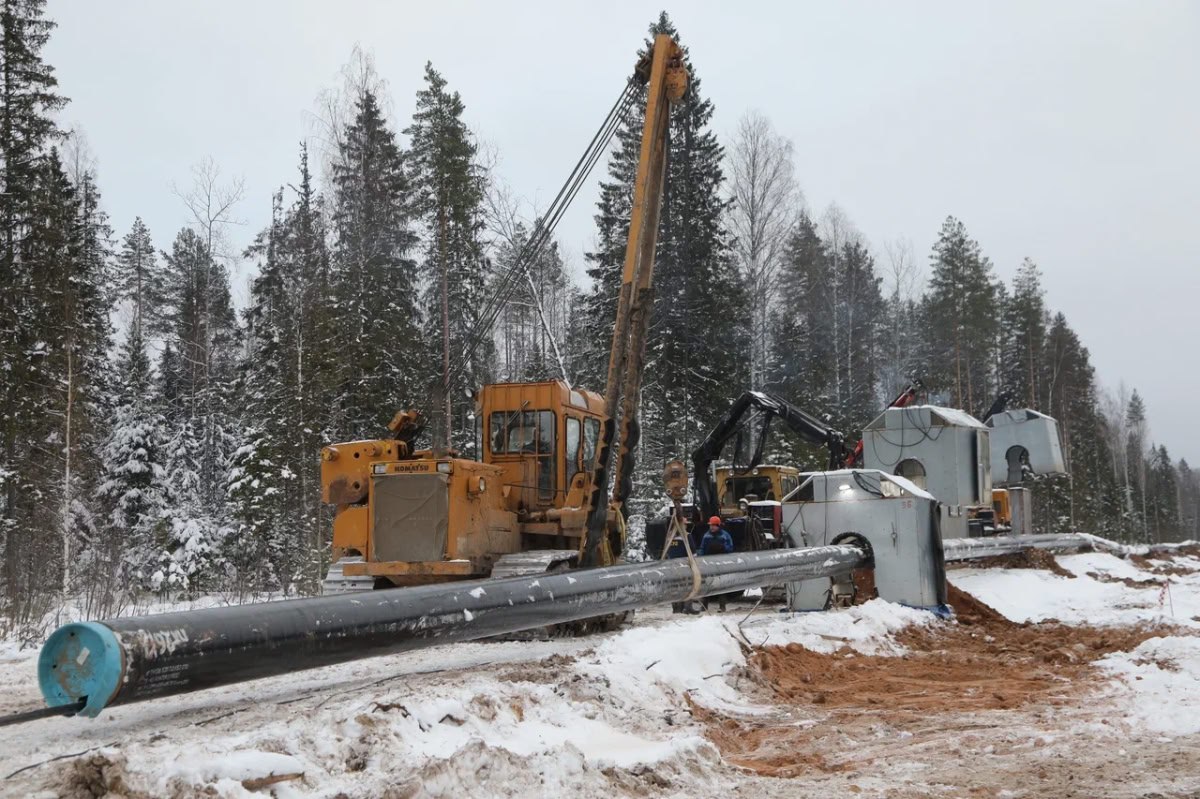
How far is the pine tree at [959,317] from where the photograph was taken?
47.8 m

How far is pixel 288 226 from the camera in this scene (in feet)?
108

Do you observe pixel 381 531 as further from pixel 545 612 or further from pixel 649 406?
pixel 649 406

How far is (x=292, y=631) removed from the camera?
5.35 m

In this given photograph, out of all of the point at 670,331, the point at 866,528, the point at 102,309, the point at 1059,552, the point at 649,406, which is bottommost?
the point at 1059,552

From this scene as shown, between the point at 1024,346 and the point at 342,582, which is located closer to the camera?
the point at 342,582

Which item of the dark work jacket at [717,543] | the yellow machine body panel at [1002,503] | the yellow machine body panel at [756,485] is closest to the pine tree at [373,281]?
the yellow machine body panel at [756,485]

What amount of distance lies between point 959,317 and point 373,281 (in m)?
31.3

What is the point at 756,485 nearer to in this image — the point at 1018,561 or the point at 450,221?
the point at 1018,561

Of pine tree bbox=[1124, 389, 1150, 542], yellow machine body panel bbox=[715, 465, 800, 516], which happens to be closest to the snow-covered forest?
yellow machine body panel bbox=[715, 465, 800, 516]

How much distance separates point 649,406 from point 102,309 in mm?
20741

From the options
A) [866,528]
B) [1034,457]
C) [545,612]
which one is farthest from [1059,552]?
[545,612]

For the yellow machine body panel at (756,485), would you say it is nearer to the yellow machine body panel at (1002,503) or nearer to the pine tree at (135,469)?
the yellow machine body panel at (1002,503)

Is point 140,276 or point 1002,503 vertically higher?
point 140,276

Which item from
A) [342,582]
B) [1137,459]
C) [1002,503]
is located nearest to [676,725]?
[342,582]
